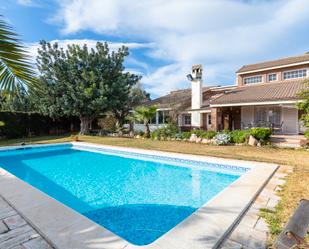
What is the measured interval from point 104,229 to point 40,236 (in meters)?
1.14

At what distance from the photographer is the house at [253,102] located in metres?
19.3

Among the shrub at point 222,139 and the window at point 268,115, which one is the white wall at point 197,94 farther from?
the shrub at point 222,139

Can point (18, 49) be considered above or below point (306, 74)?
below

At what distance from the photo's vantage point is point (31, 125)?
24.9 m

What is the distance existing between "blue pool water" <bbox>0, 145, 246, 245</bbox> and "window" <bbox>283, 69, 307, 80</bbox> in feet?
58.6

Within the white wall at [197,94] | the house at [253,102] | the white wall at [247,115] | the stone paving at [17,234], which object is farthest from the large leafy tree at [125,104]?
the stone paving at [17,234]

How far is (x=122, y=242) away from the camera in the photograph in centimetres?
356

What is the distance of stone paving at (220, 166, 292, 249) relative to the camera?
349 cm

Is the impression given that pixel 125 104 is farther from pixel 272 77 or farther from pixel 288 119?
pixel 288 119

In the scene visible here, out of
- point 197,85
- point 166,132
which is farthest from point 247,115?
point 166,132

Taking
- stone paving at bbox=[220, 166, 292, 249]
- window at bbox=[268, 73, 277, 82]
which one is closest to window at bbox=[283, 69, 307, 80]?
window at bbox=[268, 73, 277, 82]

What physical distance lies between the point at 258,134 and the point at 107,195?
519 inches

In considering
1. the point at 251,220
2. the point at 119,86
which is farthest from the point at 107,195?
the point at 119,86

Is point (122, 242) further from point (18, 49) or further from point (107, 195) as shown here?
point (107, 195)
